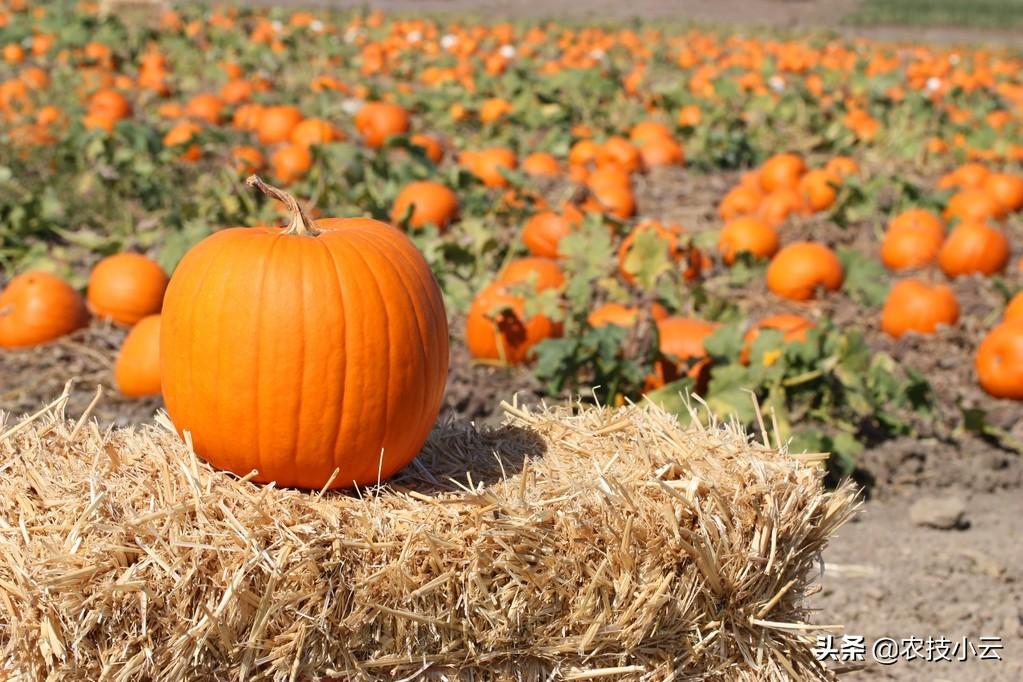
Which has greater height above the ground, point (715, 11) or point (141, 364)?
point (141, 364)

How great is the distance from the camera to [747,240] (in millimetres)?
7297

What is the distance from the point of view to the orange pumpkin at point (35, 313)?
575 cm

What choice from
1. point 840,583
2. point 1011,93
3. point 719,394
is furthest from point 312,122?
point 1011,93

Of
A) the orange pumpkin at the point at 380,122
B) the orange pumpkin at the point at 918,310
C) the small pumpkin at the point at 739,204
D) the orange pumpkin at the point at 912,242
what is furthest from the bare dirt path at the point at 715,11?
the orange pumpkin at the point at 918,310

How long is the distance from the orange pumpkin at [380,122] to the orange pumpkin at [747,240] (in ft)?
12.1

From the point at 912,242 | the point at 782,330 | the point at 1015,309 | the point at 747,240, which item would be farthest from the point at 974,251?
the point at 782,330

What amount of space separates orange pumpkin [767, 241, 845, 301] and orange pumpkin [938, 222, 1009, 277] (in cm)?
94

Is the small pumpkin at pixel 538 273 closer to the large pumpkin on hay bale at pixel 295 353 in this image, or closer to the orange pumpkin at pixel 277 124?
the large pumpkin on hay bale at pixel 295 353

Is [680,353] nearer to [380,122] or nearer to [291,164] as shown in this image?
[291,164]

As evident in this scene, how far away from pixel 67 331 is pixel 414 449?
3516mm

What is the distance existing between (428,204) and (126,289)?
2212 millimetres

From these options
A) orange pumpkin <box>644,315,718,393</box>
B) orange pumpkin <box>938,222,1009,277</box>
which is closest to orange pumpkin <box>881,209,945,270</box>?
orange pumpkin <box>938,222,1009,277</box>

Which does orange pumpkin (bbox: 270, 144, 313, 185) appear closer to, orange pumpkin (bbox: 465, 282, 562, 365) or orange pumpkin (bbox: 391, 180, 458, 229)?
orange pumpkin (bbox: 391, 180, 458, 229)

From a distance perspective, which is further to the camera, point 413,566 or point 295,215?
point 295,215
